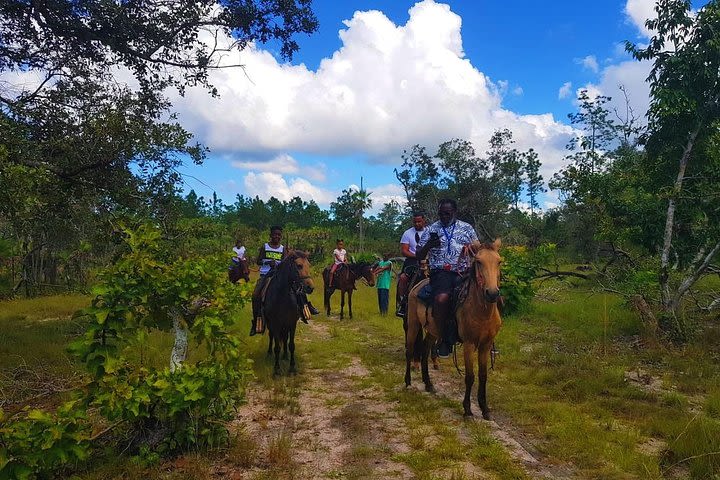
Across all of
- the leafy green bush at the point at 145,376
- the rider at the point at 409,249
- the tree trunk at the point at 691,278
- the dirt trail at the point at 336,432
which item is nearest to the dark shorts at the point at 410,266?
the rider at the point at 409,249

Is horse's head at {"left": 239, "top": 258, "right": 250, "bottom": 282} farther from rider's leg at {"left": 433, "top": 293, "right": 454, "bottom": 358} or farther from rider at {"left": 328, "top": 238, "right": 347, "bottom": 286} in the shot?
rider's leg at {"left": 433, "top": 293, "right": 454, "bottom": 358}

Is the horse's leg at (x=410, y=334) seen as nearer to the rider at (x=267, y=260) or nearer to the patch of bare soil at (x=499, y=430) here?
the patch of bare soil at (x=499, y=430)

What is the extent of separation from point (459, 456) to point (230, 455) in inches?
92.3

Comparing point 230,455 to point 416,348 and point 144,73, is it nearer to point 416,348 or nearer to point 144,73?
point 416,348

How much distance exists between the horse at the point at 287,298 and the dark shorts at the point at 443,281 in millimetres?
2343

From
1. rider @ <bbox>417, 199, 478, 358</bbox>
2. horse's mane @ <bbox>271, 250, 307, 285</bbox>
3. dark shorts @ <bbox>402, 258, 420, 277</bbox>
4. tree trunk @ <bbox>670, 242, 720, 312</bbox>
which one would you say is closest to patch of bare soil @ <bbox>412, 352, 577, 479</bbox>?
rider @ <bbox>417, 199, 478, 358</bbox>

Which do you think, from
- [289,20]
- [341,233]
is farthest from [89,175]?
[341,233]

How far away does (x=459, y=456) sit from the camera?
465cm

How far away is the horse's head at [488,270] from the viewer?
5.36 meters

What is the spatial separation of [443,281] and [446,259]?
1.16 ft

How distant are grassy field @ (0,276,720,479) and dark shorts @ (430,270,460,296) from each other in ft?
5.32

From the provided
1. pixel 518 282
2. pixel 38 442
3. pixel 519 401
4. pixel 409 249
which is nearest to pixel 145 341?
pixel 38 442

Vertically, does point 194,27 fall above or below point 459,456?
above

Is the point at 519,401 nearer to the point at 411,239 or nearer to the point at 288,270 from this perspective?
the point at 411,239
